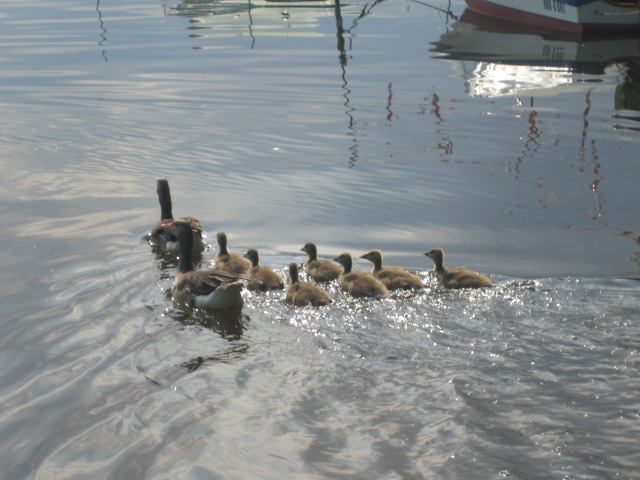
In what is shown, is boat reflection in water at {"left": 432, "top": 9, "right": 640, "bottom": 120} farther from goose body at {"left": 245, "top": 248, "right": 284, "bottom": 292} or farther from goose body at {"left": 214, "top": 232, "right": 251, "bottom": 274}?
goose body at {"left": 245, "top": 248, "right": 284, "bottom": 292}

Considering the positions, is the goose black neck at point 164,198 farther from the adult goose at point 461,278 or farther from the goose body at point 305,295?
the adult goose at point 461,278

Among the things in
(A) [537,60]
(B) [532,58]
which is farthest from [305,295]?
(B) [532,58]

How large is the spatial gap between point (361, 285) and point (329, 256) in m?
1.52

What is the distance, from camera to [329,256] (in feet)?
32.5

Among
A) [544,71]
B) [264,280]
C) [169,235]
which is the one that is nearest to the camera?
[264,280]

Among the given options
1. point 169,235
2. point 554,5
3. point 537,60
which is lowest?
point 169,235

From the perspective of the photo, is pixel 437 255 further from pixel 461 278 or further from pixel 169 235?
pixel 169 235

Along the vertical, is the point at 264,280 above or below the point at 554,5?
below

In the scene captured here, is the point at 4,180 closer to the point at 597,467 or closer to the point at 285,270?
the point at 285,270

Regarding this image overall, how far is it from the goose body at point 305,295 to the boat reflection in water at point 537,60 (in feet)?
33.7

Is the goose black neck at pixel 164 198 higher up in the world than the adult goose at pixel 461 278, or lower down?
higher up

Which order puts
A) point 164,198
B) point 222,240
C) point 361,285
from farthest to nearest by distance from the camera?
point 164,198 < point 222,240 < point 361,285

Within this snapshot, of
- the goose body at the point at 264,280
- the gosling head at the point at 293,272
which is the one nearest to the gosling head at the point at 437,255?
the gosling head at the point at 293,272

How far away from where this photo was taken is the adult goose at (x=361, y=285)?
839 centimetres
